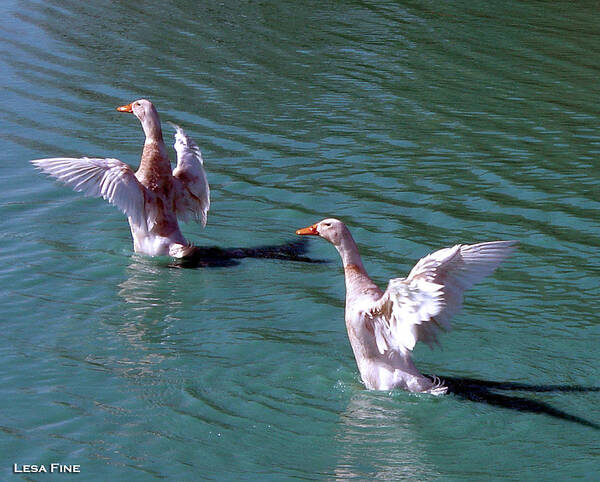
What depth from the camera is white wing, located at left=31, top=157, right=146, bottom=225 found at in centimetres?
994

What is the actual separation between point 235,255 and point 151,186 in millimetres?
1038

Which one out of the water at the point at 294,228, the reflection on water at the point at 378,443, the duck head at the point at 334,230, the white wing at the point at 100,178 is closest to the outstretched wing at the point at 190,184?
the water at the point at 294,228

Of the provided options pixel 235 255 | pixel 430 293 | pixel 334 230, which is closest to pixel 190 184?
pixel 235 255

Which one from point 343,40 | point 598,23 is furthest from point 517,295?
point 598,23

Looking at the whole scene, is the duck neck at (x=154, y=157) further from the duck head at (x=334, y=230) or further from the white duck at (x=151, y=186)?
the duck head at (x=334, y=230)

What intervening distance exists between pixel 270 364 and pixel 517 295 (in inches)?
92.1

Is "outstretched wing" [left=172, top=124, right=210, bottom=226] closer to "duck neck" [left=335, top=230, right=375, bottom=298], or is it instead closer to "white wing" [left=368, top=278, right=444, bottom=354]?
"duck neck" [left=335, top=230, right=375, bottom=298]

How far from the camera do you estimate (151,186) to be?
35.0 feet

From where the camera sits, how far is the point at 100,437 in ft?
23.0

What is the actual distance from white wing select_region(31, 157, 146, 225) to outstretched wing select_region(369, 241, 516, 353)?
3437 mm

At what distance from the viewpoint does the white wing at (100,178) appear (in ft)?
32.6

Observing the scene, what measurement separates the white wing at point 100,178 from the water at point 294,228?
0.59 m

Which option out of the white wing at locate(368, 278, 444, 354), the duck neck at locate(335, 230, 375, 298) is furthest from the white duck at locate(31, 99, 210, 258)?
the white wing at locate(368, 278, 444, 354)

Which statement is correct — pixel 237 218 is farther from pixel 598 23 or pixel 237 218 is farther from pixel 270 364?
pixel 598 23
